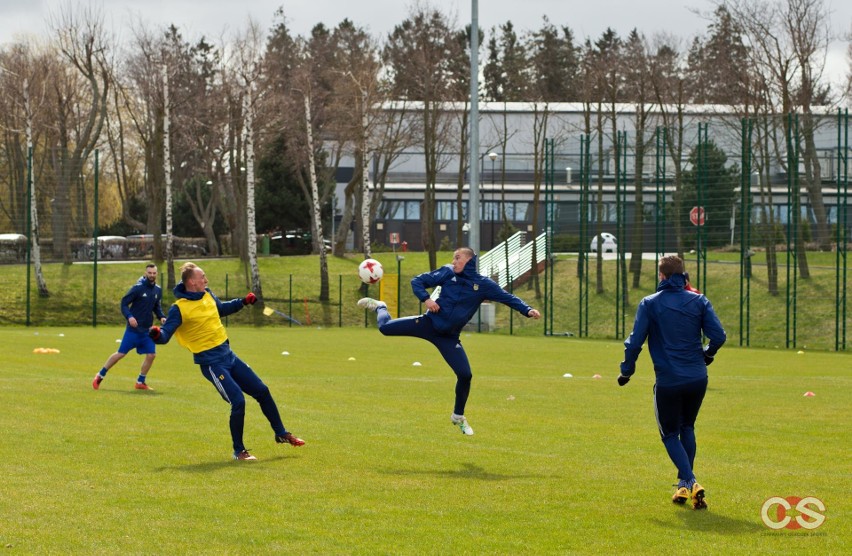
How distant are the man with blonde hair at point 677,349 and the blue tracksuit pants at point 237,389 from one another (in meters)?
4.38

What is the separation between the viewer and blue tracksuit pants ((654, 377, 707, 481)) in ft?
32.3

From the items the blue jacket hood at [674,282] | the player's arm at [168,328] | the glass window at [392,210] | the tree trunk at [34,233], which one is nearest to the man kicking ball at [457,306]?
the player's arm at [168,328]

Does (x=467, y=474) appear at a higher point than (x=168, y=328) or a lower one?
lower

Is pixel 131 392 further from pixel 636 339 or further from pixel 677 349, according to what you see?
pixel 677 349

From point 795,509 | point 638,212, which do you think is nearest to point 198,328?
point 795,509

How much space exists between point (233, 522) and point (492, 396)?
423 inches

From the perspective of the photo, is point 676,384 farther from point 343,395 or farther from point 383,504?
point 343,395

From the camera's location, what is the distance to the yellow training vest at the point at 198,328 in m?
12.9

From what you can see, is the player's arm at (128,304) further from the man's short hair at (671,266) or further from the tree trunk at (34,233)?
the tree trunk at (34,233)

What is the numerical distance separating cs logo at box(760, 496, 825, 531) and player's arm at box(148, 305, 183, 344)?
6.26 m

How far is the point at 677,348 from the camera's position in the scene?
997 cm

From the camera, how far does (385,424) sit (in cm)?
1540

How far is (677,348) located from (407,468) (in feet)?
10.5

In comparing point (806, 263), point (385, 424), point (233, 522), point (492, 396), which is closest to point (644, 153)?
point (806, 263)
